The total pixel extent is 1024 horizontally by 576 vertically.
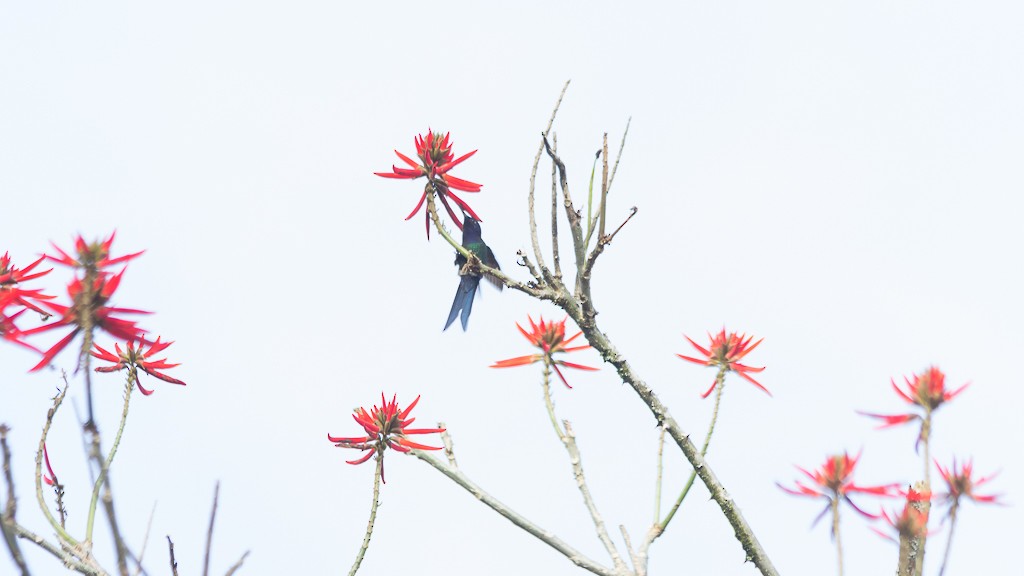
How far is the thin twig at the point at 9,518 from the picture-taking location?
4.96ft

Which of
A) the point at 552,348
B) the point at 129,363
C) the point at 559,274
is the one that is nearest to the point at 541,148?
the point at 559,274

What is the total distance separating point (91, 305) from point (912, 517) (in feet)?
5.18

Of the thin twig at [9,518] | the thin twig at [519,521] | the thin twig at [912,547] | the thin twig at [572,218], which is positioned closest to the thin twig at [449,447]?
the thin twig at [519,521]

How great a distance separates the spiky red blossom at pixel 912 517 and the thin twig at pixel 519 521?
0.90 meters

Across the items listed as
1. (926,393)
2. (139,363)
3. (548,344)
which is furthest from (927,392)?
(139,363)

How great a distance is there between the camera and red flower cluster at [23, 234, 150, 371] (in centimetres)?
197

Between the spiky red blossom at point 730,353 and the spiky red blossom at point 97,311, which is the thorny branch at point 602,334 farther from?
the spiky red blossom at point 97,311

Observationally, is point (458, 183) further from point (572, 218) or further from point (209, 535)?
point (209, 535)

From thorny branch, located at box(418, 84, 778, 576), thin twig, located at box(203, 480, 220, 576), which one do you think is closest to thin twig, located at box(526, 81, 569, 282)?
thorny branch, located at box(418, 84, 778, 576)

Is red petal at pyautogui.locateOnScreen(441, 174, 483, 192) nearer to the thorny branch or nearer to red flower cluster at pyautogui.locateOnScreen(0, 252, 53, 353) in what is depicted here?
the thorny branch

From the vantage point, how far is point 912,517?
6.86 ft

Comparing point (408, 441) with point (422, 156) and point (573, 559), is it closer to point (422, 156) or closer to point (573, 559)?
point (573, 559)

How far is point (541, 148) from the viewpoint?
12.2 feet

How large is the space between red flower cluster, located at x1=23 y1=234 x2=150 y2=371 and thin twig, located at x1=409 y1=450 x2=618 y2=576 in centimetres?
145
